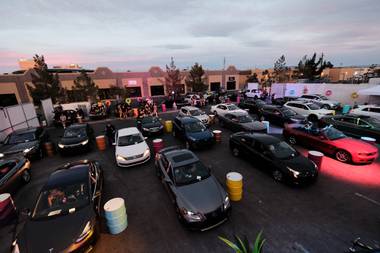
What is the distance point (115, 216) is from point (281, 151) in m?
6.76

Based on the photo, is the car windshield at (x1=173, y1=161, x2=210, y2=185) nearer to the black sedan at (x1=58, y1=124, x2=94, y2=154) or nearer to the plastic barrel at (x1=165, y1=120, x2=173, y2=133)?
Answer: the black sedan at (x1=58, y1=124, x2=94, y2=154)

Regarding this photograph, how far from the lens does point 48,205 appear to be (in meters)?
4.98

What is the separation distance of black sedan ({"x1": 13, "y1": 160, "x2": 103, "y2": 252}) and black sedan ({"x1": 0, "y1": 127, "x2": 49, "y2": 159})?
20.4ft

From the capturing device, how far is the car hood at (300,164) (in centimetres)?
692

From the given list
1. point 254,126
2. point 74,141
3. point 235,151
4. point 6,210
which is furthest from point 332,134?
point 74,141

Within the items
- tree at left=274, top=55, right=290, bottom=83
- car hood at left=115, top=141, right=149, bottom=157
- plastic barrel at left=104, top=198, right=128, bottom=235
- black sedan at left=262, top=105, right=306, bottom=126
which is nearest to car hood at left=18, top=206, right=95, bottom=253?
plastic barrel at left=104, top=198, right=128, bottom=235

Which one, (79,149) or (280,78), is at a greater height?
(280,78)

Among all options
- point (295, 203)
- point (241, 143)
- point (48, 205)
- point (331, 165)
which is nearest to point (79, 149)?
point (48, 205)

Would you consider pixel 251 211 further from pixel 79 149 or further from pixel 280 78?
pixel 280 78

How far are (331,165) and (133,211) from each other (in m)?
9.15

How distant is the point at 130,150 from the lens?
924 centimetres

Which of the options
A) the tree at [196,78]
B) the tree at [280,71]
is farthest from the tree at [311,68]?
the tree at [196,78]

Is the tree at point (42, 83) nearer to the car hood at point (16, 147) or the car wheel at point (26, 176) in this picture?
the car hood at point (16, 147)

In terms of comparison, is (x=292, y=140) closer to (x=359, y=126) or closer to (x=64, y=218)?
(x=359, y=126)
